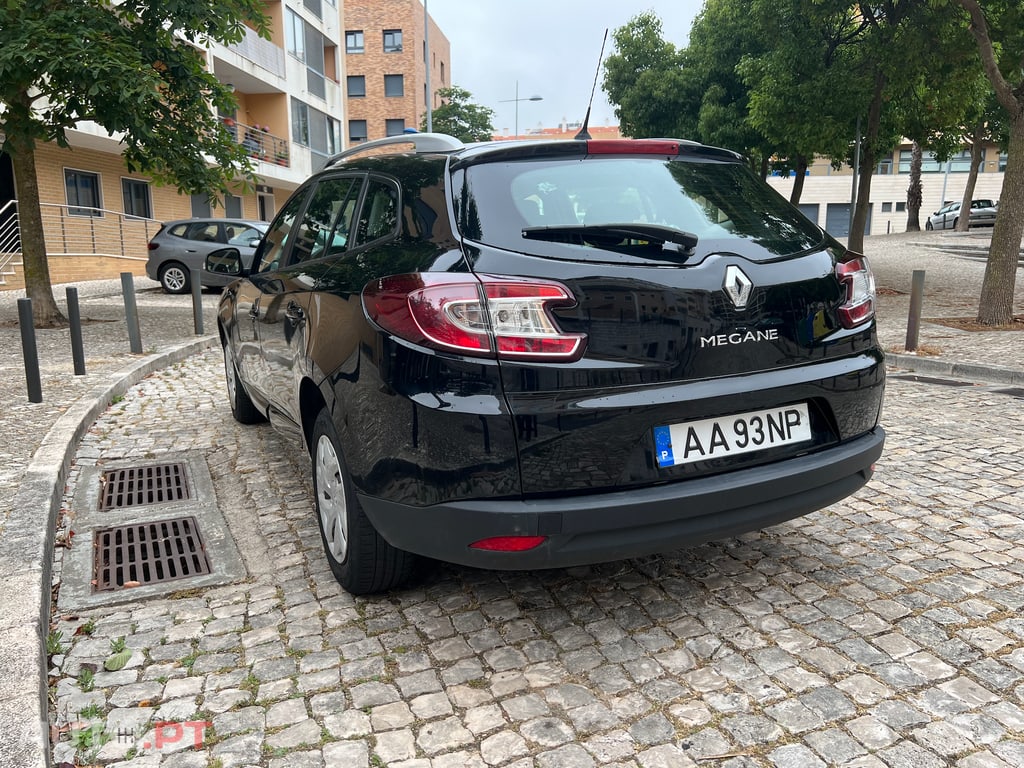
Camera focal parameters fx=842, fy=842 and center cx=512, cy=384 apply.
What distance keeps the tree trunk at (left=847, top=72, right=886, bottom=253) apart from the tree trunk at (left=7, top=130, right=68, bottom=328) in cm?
1287

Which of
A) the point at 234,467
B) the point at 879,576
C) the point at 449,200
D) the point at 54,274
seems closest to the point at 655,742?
the point at 879,576

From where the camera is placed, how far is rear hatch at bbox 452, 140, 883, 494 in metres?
2.46

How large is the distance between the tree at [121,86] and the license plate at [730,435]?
8429 millimetres

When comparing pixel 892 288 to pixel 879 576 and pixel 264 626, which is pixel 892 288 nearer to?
pixel 879 576

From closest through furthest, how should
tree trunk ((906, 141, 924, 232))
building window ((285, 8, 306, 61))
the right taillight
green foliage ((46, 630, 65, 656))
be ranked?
1. green foliage ((46, 630, 65, 656))
2. the right taillight
3. building window ((285, 8, 306, 61))
4. tree trunk ((906, 141, 924, 232))

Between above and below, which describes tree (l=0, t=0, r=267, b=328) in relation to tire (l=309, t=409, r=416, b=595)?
above

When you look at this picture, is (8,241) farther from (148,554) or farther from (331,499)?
(331,499)

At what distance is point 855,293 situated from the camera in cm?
304

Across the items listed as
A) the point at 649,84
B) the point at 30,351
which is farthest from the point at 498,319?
the point at 649,84

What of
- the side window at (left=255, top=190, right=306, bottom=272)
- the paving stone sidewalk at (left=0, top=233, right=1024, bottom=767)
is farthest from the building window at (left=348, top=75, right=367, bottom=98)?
the side window at (left=255, top=190, right=306, bottom=272)

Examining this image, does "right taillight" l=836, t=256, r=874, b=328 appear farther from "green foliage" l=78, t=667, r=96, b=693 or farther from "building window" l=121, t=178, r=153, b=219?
"building window" l=121, t=178, r=153, b=219

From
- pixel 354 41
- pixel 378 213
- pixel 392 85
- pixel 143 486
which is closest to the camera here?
pixel 378 213

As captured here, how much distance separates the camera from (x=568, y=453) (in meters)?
2.45

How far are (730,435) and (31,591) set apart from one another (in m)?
2.54
